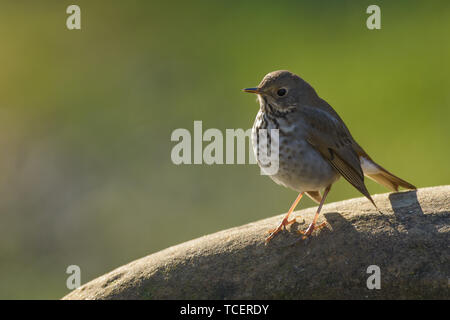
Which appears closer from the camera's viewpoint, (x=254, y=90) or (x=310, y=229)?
(x=310, y=229)

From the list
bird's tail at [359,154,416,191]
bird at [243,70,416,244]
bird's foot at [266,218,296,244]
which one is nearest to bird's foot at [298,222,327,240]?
bird at [243,70,416,244]

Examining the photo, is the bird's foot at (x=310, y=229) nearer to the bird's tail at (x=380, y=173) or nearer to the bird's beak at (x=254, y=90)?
the bird's tail at (x=380, y=173)

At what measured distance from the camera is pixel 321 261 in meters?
5.02

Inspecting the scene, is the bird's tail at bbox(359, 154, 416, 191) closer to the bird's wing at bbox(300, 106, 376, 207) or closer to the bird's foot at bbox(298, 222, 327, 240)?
the bird's wing at bbox(300, 106, 376, 207)

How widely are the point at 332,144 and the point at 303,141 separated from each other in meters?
0.33

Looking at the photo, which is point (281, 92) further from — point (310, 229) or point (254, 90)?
point (310, 229)

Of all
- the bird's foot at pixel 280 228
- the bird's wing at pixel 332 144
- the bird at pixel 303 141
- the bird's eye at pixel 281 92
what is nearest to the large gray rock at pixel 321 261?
the bird's foot at pixel 280 228

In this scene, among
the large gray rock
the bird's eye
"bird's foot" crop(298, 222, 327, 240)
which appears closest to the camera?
the large gray rock

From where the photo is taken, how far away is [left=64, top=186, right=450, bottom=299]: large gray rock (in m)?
4.82

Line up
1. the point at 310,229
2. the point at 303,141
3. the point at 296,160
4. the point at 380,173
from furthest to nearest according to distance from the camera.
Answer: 1. the point at 380,173
2. the point at 303,141
3. the point at 296,160
4. the point at 310,229

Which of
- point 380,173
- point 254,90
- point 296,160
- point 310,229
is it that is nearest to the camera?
point 310,229

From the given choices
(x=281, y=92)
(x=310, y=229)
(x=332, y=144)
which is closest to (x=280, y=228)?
(x=310, y=229)

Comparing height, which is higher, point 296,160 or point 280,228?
point 296,160

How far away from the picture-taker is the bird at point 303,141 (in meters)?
5.45
